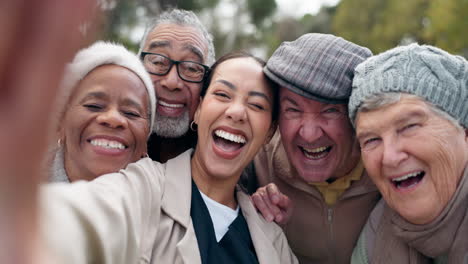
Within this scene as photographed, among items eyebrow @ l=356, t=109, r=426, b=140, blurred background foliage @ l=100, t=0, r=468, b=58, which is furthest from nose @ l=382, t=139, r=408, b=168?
blurred background foliage @ l=100, t=0, r=468, b=58

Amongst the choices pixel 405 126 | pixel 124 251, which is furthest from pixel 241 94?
pixel 124 251

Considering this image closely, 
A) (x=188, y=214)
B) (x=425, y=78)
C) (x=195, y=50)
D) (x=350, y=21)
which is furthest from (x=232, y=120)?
(x=350, y=21)

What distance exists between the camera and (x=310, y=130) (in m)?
3.25

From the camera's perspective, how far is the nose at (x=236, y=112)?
298 cm

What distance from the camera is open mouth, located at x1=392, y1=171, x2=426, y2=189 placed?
2691mm

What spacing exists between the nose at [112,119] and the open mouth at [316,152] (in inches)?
53.4

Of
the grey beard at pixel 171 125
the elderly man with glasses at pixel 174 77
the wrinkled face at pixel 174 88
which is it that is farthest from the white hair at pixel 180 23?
the grey beard at pixel 171 125

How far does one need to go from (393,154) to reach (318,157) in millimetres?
800

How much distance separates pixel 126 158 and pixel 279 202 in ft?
3.60

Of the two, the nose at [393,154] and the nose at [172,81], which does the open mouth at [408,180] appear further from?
the nose at [172,81]

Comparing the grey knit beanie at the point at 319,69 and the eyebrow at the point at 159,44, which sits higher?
the eyebrow at the point at 159,44

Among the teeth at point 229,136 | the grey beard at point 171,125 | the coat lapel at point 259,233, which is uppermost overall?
the teeth at point 229,136

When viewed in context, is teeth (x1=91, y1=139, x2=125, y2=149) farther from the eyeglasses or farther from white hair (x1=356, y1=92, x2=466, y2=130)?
white hair (x1=356, y1=92, x2=466, y2=130)

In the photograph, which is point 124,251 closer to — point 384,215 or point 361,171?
point 384,215
